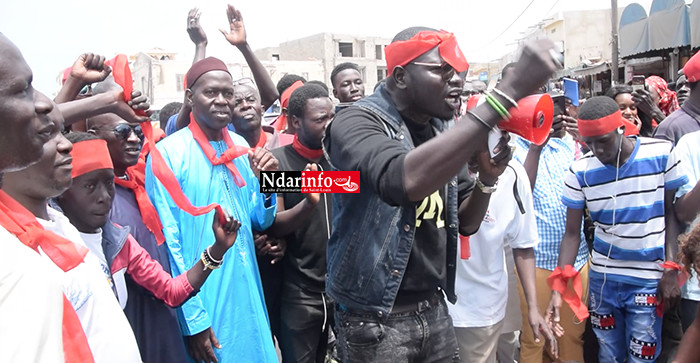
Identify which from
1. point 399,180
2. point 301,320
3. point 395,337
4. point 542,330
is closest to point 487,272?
point 542,330

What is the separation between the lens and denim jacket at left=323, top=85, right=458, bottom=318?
2166mm

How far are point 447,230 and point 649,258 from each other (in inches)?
77.5

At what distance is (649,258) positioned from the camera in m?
3.64

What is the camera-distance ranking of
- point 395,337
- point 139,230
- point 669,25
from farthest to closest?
point 669,25
point 139,230
point 395,337

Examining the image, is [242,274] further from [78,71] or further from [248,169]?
[78,71]

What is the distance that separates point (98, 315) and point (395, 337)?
1.09m

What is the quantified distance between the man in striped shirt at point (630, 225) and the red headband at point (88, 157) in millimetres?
2755

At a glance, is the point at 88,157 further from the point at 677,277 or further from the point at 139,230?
the point at 677,277

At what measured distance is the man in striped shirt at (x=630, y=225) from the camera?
11.9ft

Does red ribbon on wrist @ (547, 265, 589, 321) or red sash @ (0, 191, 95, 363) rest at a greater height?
red sash @ (0, 191, 95, 363)

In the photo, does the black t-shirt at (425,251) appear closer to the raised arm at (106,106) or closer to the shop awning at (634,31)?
the raised arm at (106,106)

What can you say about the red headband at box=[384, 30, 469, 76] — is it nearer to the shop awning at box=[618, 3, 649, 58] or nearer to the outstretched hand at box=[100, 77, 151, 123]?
the outstretched hand at box=[100, 77, 151, 123]

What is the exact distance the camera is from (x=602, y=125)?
3.64 m

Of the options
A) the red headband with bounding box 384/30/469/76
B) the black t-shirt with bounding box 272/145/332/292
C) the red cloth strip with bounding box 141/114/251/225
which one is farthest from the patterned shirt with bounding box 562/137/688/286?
the red cloth strip with bounding box 141/114/251/225
